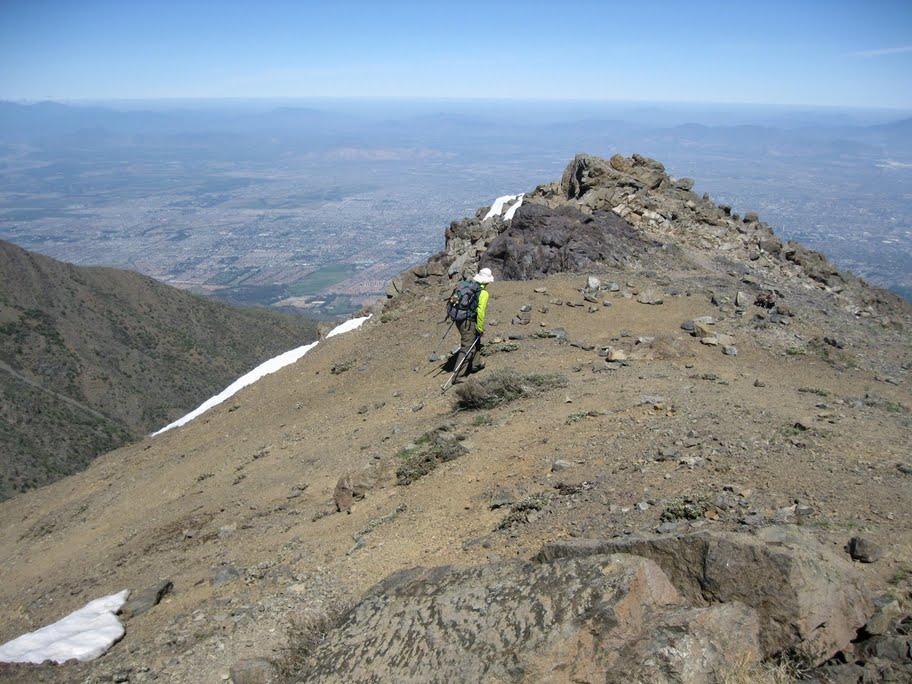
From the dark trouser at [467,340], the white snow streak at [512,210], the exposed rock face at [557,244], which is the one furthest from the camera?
the white snow streak at [512,210]

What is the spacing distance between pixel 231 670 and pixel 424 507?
2.96m

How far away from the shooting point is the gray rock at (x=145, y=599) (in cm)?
666

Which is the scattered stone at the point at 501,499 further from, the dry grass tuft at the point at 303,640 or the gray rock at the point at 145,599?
the gray rock at the point at 145,599

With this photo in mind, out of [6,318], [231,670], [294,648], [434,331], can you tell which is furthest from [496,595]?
[6,318]

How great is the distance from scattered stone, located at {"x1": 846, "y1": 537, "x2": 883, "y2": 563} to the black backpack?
26.2 ft

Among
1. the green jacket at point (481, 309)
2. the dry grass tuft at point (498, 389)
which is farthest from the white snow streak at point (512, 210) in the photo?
the dry grass tuft at point (498, 389)

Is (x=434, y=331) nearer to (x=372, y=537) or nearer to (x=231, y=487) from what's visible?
(x=231, y=487)

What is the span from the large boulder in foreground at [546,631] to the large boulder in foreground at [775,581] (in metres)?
0.16

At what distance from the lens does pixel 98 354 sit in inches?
2195

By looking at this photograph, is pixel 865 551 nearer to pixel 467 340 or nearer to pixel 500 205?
pixel 467 340

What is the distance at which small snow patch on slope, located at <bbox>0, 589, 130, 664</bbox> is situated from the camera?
5.79 m

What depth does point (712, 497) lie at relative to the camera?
601 centimetres

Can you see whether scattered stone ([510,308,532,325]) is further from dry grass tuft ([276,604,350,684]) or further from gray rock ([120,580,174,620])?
dry grass tuft ([276,604,350,684])

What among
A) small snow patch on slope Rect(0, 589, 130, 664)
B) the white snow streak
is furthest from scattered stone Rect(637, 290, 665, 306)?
small snow patch on slope Rect(0, 589, 130, 664)
